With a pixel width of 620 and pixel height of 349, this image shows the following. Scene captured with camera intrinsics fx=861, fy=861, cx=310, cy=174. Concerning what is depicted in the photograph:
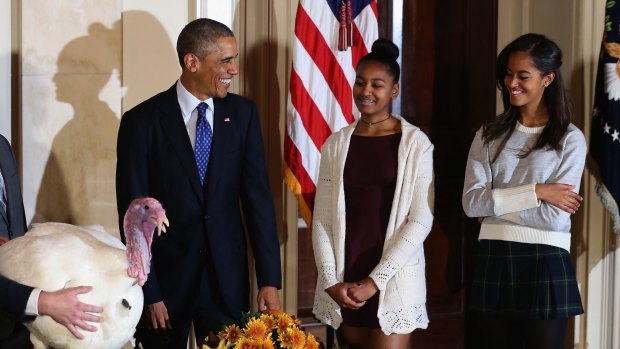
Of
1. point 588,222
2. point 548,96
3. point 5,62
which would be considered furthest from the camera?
point 588,222

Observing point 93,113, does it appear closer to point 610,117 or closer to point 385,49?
point 385,49

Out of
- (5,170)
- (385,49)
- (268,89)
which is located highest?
(385,49)

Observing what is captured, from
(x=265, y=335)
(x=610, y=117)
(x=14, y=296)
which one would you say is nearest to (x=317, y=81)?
(x=610, y=117)

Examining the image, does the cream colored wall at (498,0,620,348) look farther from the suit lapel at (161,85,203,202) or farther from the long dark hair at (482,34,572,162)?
the suit lapel at (161,85,203,202)

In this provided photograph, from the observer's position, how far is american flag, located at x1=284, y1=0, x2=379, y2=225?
3986mm

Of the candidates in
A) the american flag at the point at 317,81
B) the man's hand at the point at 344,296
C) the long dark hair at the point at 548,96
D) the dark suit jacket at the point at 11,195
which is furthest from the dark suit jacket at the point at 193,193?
the long dark hair at the point at 548,96

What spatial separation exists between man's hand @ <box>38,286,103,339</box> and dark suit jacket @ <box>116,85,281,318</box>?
93 cm

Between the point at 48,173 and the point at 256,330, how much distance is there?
168 centimetres

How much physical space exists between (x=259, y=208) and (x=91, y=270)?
1.13 meters

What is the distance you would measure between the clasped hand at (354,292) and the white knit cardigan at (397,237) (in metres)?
0.03

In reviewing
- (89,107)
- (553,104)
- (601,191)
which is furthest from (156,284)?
(601,191)

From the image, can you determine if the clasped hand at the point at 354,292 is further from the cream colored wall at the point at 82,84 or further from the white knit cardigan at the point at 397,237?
the cream colored wall at the point at 82,84

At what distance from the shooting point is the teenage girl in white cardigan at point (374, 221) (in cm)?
325

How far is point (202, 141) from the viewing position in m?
3.13
